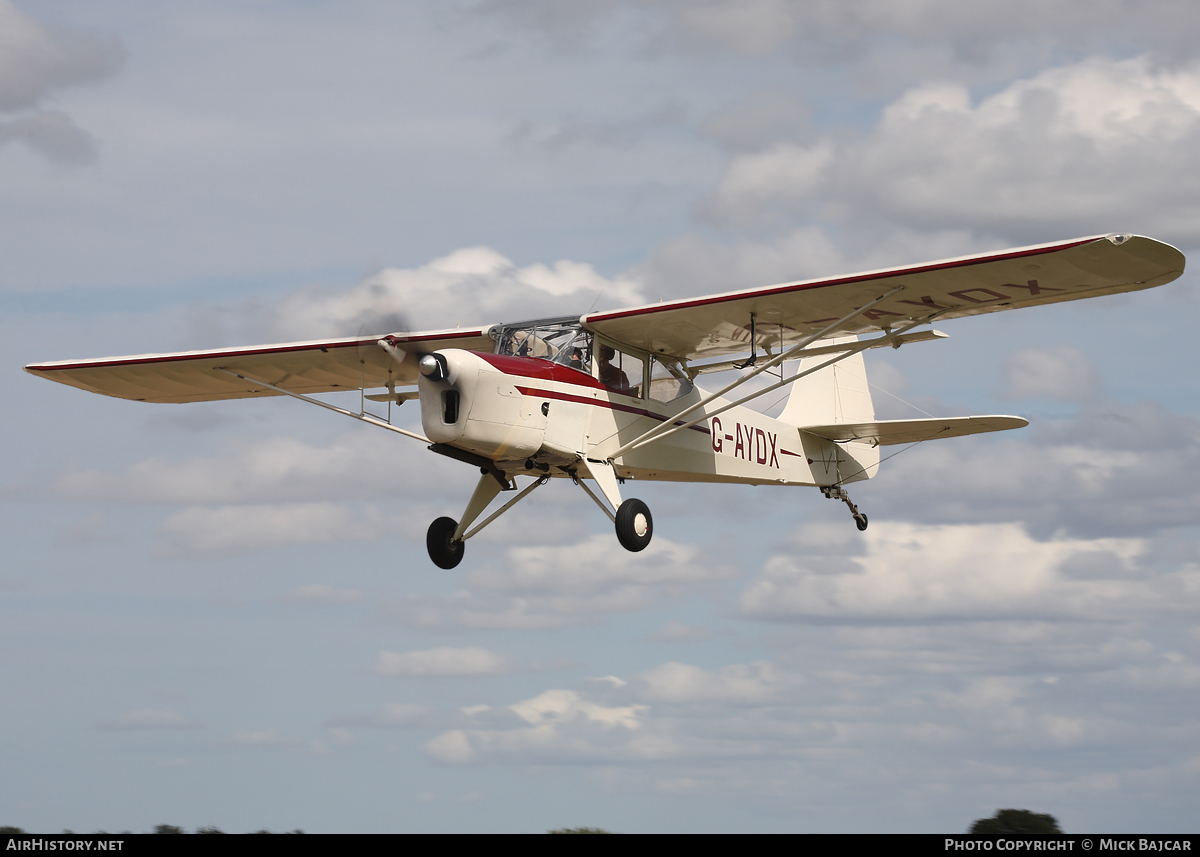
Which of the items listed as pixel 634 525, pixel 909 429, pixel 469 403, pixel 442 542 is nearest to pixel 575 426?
pixel 634 525

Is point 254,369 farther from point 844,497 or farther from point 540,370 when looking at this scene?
point 844,497

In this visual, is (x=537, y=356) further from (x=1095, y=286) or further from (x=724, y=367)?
(x=1095, y=286)

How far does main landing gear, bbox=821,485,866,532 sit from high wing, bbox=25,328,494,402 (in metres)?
6.12

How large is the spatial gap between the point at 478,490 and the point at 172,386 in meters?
5.88

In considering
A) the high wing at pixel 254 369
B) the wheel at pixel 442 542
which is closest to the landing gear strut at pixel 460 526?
the wheel at pixel 442 542

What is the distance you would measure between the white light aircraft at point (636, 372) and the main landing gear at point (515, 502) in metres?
0.02

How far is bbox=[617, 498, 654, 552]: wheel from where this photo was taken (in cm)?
1526

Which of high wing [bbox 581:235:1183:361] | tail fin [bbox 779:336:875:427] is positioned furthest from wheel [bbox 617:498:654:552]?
tail fin [bbox 779:336:875:427]

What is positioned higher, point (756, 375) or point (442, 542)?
point (756, 375)

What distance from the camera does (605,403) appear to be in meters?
15.8

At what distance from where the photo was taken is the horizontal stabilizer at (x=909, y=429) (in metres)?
18.5

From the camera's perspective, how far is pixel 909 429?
19953 mm

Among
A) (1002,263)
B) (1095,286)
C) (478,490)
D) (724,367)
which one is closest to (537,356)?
(478,490)

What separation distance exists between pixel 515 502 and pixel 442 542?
1012 mm
